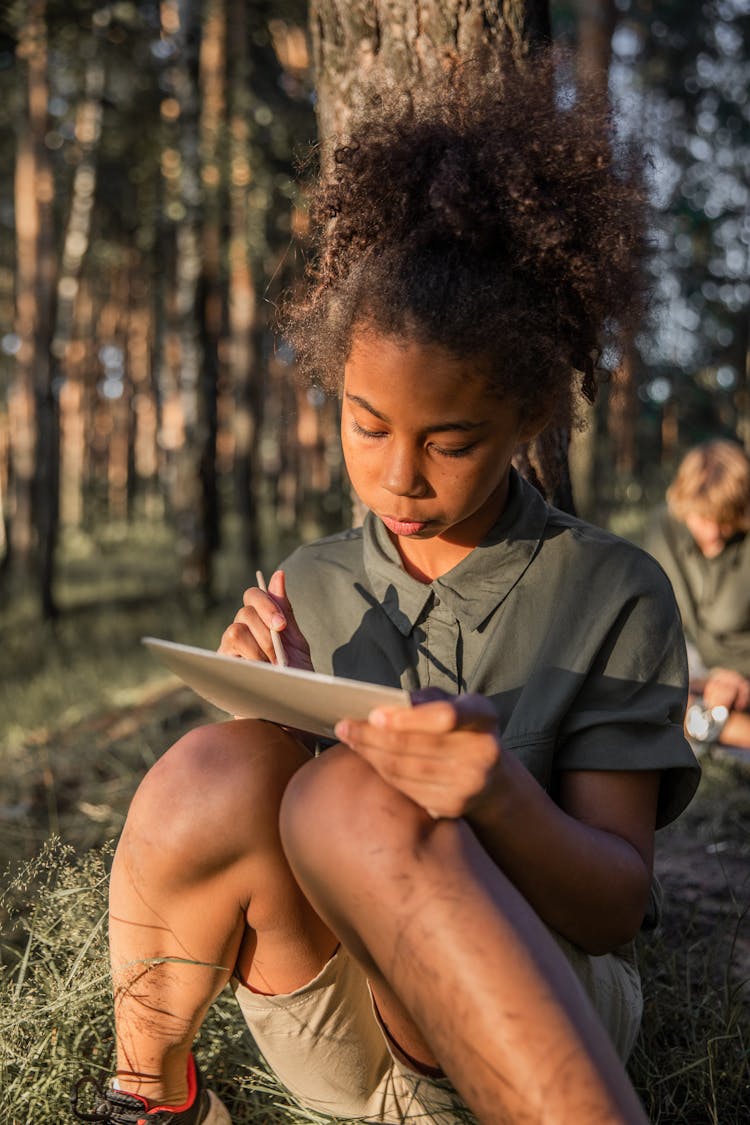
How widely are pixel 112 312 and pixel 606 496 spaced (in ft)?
46.6

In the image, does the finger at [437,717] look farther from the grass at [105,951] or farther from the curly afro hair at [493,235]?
the grass at [105,951]

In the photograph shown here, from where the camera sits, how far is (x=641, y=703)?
1604 mm

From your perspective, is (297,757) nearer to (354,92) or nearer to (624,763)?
(624,763)

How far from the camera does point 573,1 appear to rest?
497 inches

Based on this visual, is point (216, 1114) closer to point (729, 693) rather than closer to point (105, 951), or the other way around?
point (105, 951)

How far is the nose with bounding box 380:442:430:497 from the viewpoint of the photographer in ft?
5.18

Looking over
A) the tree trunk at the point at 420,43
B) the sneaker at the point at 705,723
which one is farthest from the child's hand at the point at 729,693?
the tree trunk at the point at 420,43

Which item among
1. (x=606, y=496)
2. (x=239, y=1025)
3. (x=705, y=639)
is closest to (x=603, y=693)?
(x=239, y=1025)

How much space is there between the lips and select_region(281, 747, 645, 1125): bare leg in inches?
18.0

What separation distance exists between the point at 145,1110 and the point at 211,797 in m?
0.55

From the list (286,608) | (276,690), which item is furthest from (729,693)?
(276,690)

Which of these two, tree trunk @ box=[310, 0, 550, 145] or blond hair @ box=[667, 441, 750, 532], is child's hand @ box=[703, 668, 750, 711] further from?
tree trunk @ box=[310, 0, 550, 145]

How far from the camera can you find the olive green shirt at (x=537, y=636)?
1.59 metres

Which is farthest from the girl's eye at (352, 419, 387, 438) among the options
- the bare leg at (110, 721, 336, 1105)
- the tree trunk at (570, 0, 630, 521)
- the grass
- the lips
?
the tree trunk at (570, 0, 630, 521)
